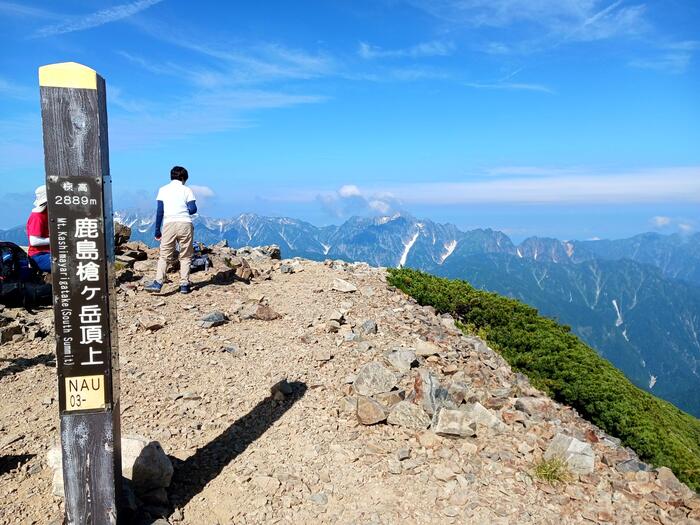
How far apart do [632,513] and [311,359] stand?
5.59 meters

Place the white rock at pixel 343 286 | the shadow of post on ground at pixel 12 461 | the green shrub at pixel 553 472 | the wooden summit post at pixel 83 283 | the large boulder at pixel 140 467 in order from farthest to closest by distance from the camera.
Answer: the white rock at pixel 343 286 < the green shrub at pixel 553 472 < the shadow of post on ground at pixel 12 461 < the large boulder at pixel 140 467 < the wooden summit post at pixel 83 283

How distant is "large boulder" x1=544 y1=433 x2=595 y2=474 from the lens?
6.55 metres

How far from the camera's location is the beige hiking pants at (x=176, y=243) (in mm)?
11438

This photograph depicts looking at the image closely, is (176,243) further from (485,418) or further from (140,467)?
(485,418)

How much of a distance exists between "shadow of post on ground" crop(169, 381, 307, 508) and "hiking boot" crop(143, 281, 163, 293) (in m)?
5.86

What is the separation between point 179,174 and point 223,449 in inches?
276

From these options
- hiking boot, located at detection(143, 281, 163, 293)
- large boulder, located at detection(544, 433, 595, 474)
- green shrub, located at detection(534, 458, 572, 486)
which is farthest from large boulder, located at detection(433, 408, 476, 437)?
hiking boot, located at detection(143, 281, 163, 293)

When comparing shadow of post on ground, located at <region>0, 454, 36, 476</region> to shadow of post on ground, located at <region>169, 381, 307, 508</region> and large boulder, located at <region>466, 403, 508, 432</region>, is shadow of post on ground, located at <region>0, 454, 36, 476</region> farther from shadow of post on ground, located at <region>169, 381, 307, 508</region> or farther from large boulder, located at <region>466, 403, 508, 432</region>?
large boulder, located at <region>466, 403, 508, 432</region>

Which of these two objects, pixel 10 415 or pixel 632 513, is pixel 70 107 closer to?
pixel 10 415

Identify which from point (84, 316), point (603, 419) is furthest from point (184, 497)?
point (603, 419)

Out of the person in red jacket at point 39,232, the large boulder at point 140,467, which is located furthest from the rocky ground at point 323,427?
the person in red jacket at point 39,232

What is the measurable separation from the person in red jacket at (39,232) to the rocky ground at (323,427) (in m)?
1.39

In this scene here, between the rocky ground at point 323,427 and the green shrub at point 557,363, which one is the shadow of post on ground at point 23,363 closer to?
the rocky ground at point 323,427

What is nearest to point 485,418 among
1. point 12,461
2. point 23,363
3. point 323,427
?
point 323,427
